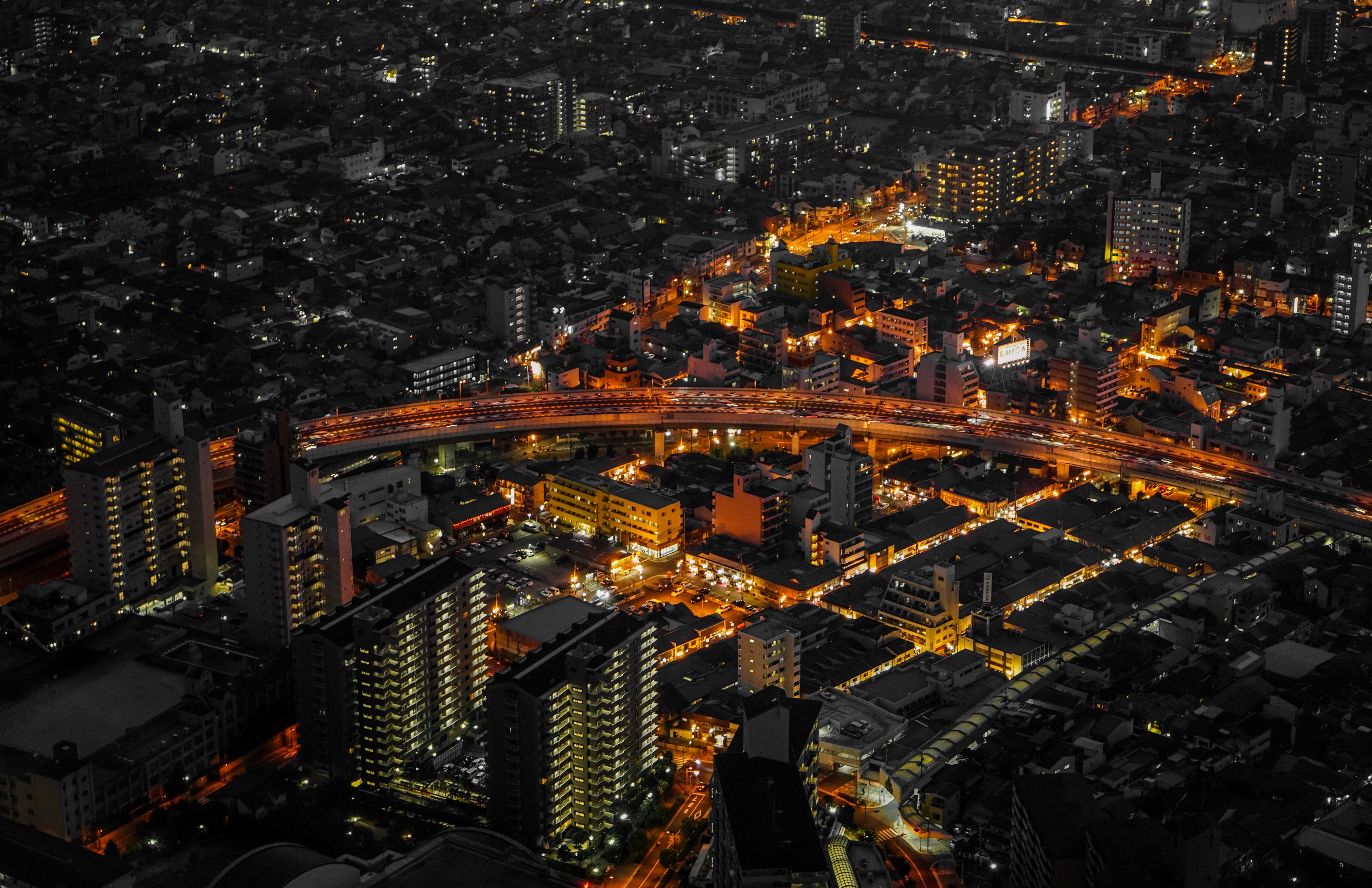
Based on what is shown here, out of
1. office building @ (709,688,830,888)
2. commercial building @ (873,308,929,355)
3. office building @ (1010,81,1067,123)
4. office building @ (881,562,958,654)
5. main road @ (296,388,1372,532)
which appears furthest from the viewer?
office building @ (1010,81,1067,123)

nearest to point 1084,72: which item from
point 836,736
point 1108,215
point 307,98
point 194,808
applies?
point 1108,215

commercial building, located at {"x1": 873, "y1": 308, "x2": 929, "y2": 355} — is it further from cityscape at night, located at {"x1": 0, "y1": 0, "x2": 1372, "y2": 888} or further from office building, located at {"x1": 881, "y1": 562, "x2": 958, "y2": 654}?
office building, located at {"x1": 881, "y1": 562, "x2": 958, "y2": 654}

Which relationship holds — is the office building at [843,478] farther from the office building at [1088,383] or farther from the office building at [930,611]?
the office building at [1088,383]

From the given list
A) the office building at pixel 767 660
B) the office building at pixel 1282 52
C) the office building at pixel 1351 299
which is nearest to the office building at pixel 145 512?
the office building at pixel 767 660

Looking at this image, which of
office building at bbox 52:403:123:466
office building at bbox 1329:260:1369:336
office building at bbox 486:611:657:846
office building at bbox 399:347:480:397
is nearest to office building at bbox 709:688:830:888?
office building at bbox 486:611:657:846

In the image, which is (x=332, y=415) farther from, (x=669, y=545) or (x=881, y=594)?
(x=881, y=594)

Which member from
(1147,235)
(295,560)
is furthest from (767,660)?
A: (1147,235)

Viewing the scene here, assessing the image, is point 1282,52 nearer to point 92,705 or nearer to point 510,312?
point 510,312
